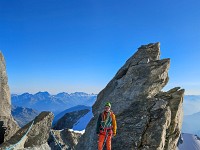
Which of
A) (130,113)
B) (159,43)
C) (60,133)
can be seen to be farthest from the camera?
(60,133)

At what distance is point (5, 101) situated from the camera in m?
33.2

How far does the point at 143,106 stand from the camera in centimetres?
2953

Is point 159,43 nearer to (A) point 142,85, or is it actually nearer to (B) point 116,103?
(A) point 142,85

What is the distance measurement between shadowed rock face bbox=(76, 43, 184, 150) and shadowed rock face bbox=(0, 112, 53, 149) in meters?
5.66

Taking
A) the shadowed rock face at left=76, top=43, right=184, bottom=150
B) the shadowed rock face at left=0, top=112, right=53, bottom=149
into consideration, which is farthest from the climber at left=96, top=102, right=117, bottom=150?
the shadowed rock face at left=0, top=112, right=53, bottom=149

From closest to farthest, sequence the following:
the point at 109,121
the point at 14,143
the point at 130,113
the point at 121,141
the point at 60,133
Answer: the point at 14,143 < the point at 109,121 < the point at 121,141 < the point at 130,113 < the point at 60,133

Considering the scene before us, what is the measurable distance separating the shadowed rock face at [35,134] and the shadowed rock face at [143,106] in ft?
18.6

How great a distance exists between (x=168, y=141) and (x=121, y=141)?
20.3 ft

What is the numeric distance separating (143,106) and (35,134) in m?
11.6

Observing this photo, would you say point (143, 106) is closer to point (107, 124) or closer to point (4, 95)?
point (107, 124)

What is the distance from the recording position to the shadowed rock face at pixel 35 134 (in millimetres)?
21531

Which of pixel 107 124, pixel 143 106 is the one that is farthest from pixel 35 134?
pixel 143 106

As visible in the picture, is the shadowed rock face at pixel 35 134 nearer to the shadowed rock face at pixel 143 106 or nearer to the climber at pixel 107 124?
the climber at pixel 107 124

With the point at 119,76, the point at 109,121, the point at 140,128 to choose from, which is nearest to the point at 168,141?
the point at 140,128
